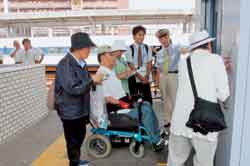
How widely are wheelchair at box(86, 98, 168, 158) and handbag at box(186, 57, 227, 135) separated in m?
1.35

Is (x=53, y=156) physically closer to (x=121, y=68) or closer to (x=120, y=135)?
(x=120, y=135)

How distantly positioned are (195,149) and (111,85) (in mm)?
1406

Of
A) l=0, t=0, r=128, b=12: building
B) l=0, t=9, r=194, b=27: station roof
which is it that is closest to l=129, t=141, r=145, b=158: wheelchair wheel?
l=0, t=9, r=194, b=27: station roof

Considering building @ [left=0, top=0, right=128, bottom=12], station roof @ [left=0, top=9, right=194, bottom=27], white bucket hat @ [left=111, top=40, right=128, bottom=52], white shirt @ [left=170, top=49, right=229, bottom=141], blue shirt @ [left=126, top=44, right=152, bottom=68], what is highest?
building @ [left=0, top=0, right=128, bottom=12]

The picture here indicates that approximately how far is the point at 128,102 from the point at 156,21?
9.83m

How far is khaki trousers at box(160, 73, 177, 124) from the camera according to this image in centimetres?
429

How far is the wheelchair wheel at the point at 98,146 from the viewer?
3.50 m

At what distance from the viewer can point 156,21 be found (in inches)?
506

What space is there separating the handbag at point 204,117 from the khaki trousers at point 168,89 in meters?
2.13

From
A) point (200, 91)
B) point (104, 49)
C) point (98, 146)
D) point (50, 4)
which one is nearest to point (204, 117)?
point (200, 91)

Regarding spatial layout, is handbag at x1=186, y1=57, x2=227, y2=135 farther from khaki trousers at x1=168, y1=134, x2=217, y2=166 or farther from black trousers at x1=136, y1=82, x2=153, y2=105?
black trousers at x1=136, y1=82, x2=153, y2=105

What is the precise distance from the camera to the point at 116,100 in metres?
3.33

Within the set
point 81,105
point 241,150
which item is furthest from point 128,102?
point 241,150

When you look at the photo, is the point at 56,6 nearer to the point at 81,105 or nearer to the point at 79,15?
the point at 79,15
